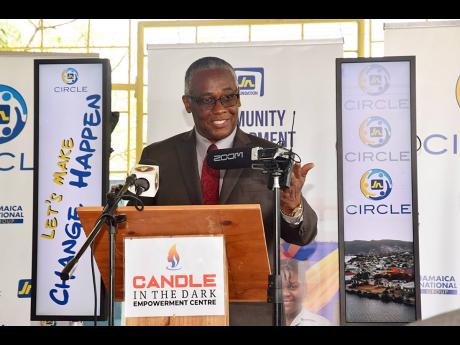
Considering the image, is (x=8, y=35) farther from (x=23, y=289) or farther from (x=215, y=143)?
(x=215, y=143)

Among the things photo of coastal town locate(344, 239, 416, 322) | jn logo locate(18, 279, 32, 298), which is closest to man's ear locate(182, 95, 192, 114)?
photo of coastal town locate(344, 239, 416, 322)

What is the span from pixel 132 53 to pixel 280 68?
3.91 metres

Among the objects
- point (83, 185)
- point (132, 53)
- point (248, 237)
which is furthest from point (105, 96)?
point (132, 53)

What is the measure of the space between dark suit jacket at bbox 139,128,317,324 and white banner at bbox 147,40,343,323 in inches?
3.6

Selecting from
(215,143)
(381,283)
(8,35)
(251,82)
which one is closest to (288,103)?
(251,82)

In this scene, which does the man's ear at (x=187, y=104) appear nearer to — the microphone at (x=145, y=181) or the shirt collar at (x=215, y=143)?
the shirt collar at (x=215, y=143)

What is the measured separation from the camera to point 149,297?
2367mm

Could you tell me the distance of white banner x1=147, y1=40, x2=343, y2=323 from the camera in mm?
4617

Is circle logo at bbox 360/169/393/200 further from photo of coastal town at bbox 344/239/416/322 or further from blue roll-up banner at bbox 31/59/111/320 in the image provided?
blue roll-up banner at bbox 31/59/111/320

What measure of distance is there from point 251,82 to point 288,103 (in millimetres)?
285

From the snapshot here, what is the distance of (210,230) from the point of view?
7.86 ft

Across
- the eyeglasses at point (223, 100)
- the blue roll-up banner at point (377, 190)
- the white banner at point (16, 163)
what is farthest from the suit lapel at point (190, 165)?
the white banner at point (16, 163)

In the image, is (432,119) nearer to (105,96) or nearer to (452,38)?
(452,38)

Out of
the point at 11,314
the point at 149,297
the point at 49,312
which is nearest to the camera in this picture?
the point at 149,297
